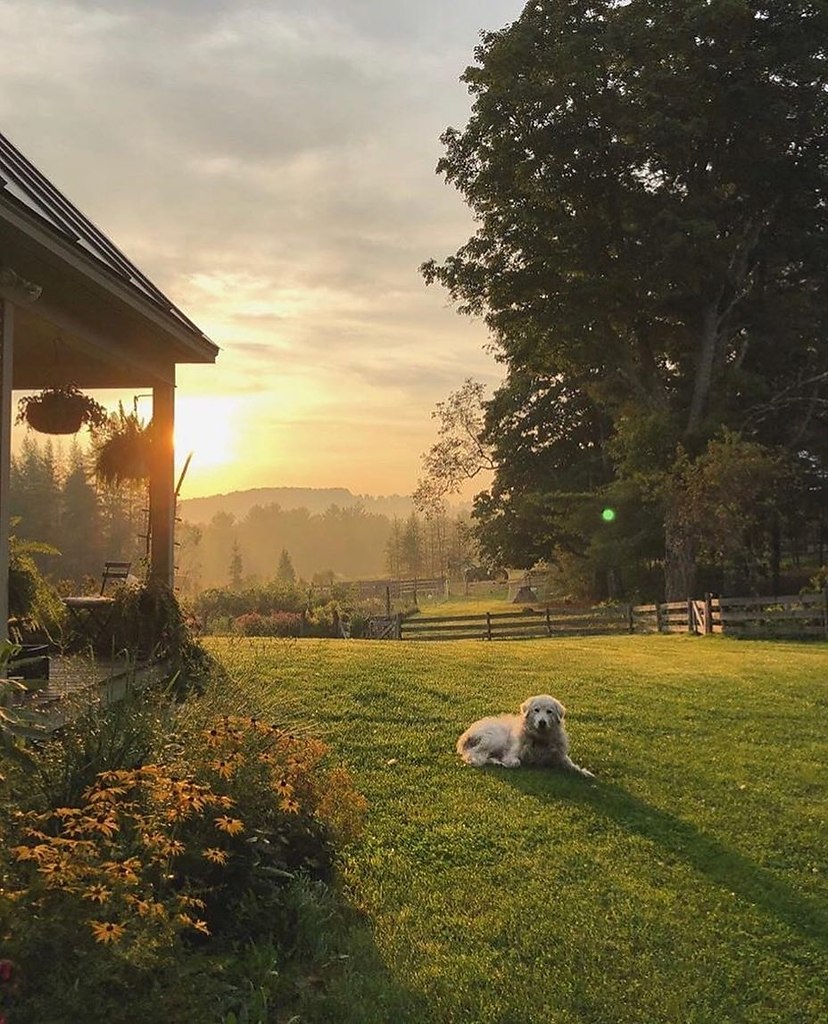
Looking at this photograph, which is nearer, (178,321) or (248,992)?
(248,992)

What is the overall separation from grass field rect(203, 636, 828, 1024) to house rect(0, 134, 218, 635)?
8.52 feet

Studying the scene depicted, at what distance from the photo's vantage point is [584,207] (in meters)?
23.5

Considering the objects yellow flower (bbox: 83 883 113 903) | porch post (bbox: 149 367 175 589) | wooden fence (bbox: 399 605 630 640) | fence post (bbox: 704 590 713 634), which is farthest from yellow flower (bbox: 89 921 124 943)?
wooden fence (bbox: 399 605 630 640)

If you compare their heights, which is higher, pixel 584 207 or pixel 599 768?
pixel 584 207

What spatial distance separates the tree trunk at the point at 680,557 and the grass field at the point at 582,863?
1457cm

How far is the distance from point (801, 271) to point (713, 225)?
590 cm

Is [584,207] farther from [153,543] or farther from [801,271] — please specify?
[153,543]

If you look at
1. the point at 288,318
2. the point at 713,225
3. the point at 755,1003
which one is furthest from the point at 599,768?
the point at 713,225

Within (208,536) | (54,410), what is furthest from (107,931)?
(208,536)

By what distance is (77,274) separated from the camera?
17.7 feet

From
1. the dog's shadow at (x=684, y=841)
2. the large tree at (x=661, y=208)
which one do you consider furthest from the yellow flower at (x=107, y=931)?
the large tree at (x=661, y=208)

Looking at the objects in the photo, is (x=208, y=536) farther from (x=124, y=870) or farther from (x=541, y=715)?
(x=124, y=870)

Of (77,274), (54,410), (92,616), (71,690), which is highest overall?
(77,274)

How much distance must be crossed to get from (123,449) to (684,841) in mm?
5999
